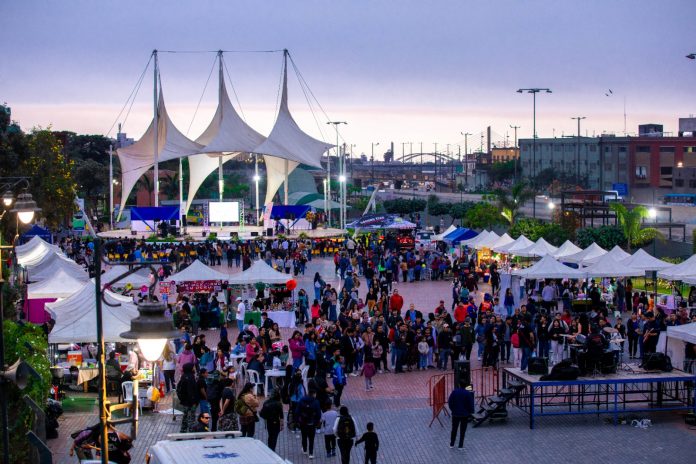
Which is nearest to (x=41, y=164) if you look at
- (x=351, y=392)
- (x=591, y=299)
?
(x=591, y=299)

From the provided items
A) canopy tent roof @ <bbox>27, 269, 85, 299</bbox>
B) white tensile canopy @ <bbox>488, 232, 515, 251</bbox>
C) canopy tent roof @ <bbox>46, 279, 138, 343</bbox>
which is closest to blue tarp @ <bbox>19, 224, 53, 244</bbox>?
white tensile canopy @ <bbox>488, 232, 515, 251</bbox>

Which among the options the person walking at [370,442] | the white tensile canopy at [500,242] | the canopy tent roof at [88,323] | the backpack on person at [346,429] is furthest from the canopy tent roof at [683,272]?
the person walking at [370,442]

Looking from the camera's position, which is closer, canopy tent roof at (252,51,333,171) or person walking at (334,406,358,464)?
person walking at (334,406,358,464)

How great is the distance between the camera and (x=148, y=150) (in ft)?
225

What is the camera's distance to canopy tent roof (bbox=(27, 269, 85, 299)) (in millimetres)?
26016

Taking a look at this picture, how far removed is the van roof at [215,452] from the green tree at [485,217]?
47.1 m

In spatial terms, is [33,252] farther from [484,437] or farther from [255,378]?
[484,437]

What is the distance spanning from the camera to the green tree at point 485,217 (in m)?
57.1

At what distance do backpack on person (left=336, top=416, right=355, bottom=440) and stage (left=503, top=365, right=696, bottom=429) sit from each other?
3.63 meters

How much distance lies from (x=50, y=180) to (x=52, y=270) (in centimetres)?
2087

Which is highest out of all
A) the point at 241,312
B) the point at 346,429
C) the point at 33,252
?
the point at 33,252

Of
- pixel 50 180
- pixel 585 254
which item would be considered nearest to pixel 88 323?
pixel 585 254

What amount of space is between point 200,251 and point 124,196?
62.7 ft

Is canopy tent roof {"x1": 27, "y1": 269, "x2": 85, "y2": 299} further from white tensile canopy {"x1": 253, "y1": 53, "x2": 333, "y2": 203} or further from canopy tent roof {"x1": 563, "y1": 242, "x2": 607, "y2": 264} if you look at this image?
white tensile canopy {"x1": 253, "y1": 53, "x2": 333, "y2": 203}
